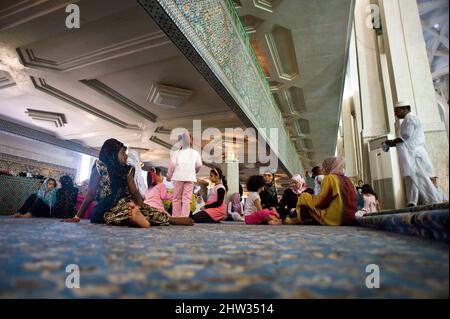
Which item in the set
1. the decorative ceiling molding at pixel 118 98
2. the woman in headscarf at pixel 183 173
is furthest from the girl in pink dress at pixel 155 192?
the decorative ceiling molding at pixel 118 98

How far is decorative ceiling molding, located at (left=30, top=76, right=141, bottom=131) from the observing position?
6.40 metres

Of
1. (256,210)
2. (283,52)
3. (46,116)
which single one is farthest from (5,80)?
(283,52)

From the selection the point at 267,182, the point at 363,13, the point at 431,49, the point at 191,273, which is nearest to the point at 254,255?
the point at 191,273

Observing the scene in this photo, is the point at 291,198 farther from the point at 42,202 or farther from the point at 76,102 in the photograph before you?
the point at 76,102

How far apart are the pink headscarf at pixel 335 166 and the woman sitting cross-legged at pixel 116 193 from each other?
2.14m

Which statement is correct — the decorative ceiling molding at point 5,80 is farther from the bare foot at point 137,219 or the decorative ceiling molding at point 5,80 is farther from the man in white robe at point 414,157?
the man in white robe at point 414,157

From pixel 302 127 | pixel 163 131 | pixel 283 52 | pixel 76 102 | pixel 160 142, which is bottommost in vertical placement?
pixel 160 142

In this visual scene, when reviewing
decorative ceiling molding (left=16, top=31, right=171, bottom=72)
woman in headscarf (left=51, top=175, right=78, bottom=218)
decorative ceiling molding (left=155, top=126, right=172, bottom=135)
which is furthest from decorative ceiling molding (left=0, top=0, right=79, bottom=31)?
decorative ceiling molding (left=155, top=126, right=172, bottom=135)

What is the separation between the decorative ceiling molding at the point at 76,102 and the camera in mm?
6401

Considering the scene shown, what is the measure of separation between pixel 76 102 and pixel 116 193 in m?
5.71

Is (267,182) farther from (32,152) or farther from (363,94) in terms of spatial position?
(32,152)

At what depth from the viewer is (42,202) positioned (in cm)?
543

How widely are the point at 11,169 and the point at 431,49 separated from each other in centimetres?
1637

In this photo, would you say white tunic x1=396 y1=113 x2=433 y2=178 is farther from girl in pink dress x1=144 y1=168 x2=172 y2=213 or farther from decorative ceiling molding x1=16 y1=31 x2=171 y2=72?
decorative ceiling molding x1=16 y1=31 x2=171 y2=72
